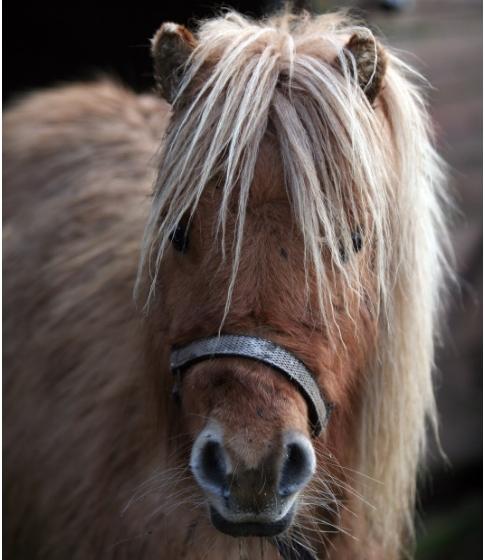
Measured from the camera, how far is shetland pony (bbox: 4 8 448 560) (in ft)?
6.52

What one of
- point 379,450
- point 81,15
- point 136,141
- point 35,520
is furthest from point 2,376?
point 81,15

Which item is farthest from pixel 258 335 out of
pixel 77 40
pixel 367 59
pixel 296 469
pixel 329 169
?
pixel 77 40

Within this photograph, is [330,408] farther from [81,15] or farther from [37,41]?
[37,41]

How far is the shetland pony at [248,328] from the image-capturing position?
1.99 meters

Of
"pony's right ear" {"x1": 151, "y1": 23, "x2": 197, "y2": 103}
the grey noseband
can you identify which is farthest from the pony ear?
the grey noseband

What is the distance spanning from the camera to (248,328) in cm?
199

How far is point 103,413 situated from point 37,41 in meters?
4.45

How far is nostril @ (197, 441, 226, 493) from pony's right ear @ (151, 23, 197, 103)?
1031 millimetres

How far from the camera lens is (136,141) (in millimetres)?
3600

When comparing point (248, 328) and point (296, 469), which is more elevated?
point (248, 328)

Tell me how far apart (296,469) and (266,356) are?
27 centimetres

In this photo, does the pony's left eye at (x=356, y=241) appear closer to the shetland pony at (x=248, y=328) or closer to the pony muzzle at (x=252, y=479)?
the shetland pony at (x=248, y=328)

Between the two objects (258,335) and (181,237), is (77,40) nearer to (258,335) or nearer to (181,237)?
(181,237)

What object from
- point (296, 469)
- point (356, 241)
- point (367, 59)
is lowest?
point (296, 469)
